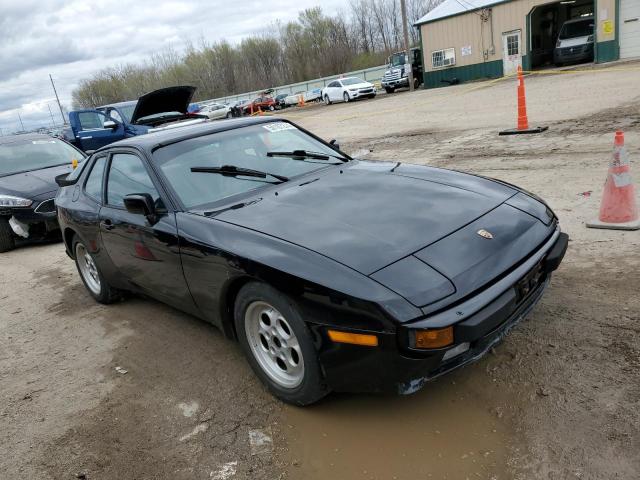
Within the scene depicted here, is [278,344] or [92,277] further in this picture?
[92,277]

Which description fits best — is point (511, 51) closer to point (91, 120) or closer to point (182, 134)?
point (91, 120)

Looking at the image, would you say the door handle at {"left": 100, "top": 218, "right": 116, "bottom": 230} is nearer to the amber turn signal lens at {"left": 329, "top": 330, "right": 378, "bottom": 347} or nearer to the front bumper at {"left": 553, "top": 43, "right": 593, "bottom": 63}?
the amber turn signal lens at {"left": 329, "top": 330, "right": 378, "bottom": 347}

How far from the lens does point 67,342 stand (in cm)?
422

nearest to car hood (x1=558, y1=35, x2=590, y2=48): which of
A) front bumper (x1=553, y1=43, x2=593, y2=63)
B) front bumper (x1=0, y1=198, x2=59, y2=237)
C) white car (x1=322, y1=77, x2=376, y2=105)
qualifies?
front bumper (x1=553, y1=43, x2=593, y2=63)

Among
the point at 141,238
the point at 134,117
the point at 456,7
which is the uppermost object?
the point at 456,7

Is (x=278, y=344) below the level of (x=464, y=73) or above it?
below

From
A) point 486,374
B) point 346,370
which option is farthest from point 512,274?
point 346,370

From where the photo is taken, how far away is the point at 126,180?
158 inches

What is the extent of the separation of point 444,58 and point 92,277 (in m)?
29.9

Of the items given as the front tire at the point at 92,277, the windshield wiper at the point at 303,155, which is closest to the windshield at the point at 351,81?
the front tire at the point at 92,277

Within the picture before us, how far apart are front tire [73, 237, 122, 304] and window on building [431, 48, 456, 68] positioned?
29.4 meters

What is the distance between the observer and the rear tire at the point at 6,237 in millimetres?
7504

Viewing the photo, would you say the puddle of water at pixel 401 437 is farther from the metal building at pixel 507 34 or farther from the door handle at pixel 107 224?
the metal building at pixel 507 34

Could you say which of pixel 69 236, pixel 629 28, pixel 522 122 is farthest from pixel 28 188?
pixel 629 28
